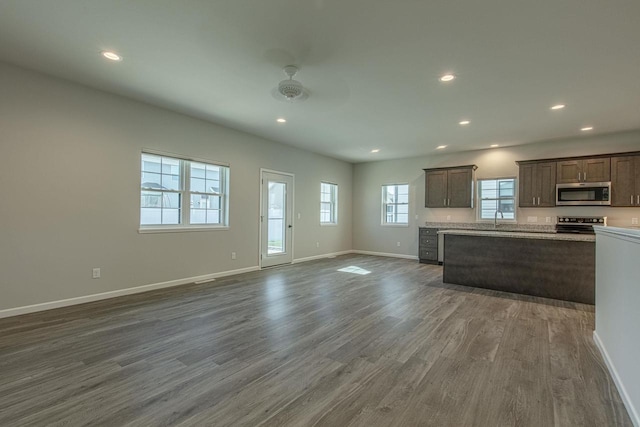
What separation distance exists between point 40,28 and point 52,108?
4.37 ft

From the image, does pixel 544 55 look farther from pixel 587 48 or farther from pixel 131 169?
pixel 131 169

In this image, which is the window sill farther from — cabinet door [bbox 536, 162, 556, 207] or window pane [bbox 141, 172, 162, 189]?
cabinet door [bbox 536, 162, 556, 207]

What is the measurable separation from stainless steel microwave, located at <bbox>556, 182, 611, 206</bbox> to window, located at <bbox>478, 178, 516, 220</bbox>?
854mm

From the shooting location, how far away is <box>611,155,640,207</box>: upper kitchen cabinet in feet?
17.6

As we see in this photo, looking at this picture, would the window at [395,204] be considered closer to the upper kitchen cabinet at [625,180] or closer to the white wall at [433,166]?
the white wall at [433,166]

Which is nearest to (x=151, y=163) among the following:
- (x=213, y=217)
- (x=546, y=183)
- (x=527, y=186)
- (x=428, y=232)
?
(x=213, y=217)

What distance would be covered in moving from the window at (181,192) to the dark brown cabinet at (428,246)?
4766 millimetres

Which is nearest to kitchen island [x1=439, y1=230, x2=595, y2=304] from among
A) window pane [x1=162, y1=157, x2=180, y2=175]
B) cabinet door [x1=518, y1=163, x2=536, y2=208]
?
cabinet door [x1=518, y1=163, x2=536, y2=208]

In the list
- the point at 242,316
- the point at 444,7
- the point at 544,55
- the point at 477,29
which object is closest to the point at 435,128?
the point at 544,55

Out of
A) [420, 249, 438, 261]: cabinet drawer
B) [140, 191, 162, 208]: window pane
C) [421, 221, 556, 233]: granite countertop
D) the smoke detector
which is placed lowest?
[420, 249, 438, 261]: cabinet drawer

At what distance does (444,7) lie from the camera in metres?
2.33

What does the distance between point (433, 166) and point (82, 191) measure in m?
7.32

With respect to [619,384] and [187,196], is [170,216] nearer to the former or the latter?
[187,196]

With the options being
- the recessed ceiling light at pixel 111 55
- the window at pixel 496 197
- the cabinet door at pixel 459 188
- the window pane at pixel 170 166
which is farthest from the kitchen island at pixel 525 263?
the recessed ceiling light at pixel 111 55
